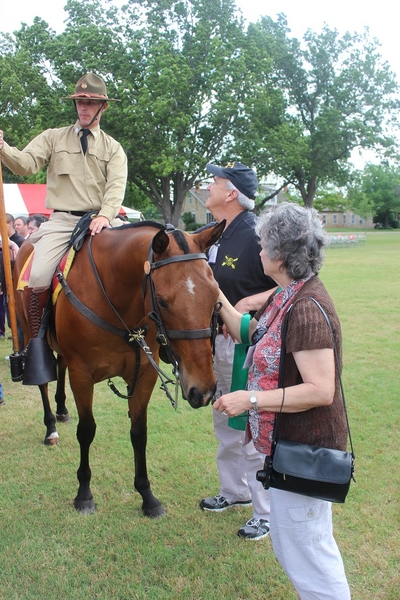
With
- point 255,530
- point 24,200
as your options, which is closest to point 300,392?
point 255,530

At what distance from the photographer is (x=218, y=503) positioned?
12.4 ft

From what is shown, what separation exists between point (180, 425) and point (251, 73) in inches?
1252

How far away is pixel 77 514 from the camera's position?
3.75 m

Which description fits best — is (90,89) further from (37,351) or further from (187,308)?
(187,308)

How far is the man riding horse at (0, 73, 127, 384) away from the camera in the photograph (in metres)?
3.86

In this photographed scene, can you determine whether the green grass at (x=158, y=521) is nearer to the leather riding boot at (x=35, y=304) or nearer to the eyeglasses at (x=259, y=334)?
the leather riding boot at (x=35, y=304)

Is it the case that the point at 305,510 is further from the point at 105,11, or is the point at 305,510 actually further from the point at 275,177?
the point at 275,177

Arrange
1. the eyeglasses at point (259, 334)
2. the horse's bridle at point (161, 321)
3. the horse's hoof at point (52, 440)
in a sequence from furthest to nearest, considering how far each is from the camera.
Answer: the horse's hoof at point (52, 440), the horse's bridle at point (161, 321), the eyeglasses at point (259, 334)

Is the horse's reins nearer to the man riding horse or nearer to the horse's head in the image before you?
the horse's head

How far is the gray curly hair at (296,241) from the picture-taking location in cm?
217

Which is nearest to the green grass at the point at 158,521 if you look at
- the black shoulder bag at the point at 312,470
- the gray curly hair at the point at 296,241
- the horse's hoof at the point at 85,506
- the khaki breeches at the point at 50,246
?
the horse's hoof at the point at 85,506

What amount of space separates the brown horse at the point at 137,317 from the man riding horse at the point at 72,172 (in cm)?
31

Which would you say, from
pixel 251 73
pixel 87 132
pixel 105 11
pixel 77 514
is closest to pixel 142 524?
pixel 77 514

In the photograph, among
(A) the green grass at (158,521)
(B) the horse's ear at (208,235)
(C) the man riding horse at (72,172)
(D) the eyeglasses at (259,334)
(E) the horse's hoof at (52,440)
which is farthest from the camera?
(E) the horse's hoof at (52,440)
